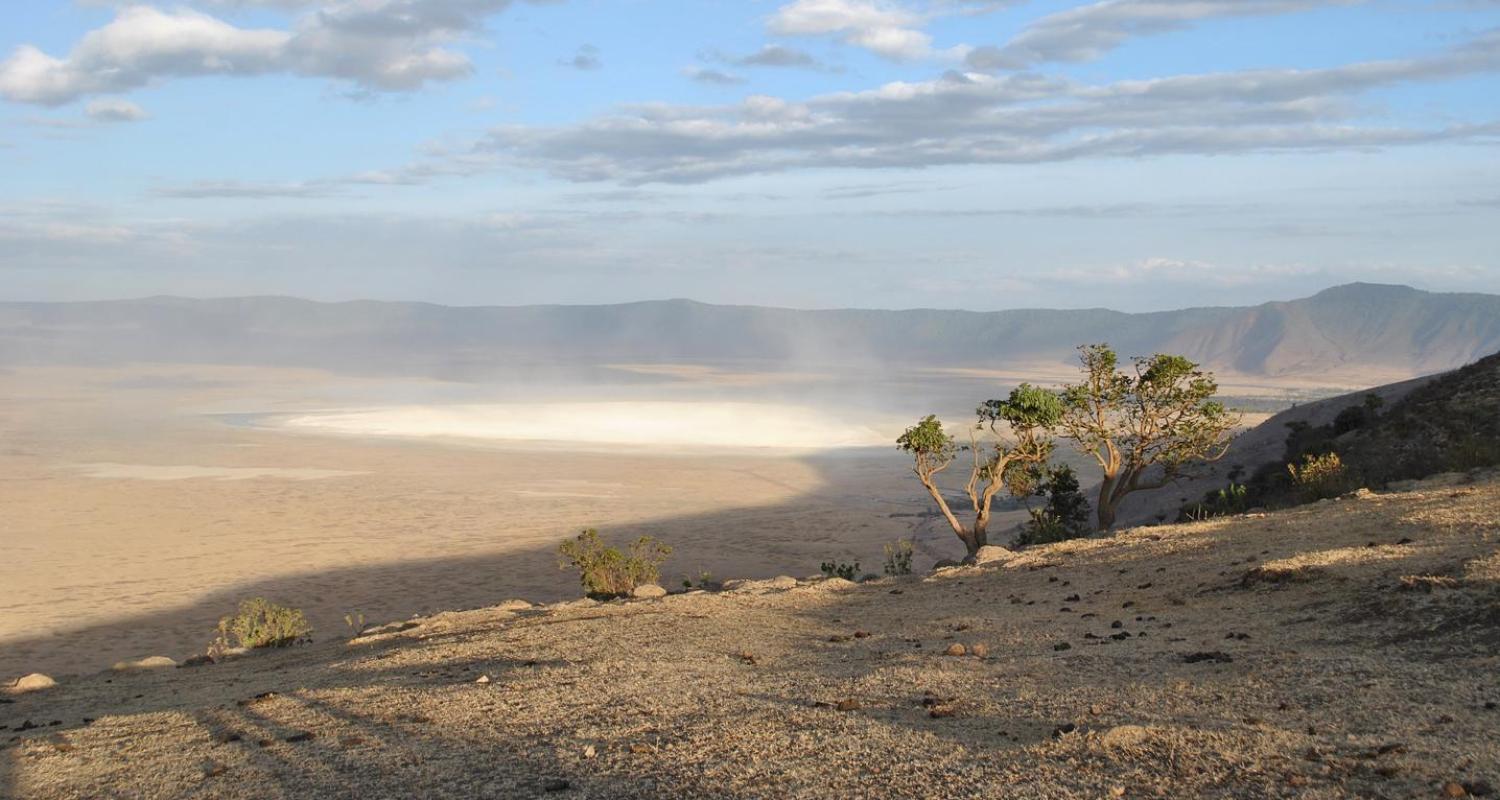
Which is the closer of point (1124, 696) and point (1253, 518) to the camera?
point (1124, 696)

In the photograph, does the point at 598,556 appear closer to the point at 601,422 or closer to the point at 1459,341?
the point at 601,422

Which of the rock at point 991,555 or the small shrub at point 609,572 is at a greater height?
the rock at point 991,555

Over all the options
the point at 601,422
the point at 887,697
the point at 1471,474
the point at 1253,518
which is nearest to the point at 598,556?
the point at 1253,518

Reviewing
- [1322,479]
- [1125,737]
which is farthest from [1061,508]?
[1125,737]

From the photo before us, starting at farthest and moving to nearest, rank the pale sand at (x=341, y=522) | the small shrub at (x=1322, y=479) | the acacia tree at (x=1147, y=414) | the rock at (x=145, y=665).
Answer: the pale sand at (x=341, y=522), the acacia tree at (x=1147, y=414), the small shrub at (x=1322, y=479), the rock at (x=145, y=665)

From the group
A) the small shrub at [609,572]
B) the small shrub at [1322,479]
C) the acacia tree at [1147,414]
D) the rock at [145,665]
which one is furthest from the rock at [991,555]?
the rock at [145,665]

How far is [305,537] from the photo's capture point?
1280 inches

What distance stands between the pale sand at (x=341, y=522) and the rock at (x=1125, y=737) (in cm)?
1609

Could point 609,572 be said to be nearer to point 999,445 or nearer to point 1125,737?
point 999,445

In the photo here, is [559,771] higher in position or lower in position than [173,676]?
higher

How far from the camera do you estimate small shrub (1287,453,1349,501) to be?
18.4 meters

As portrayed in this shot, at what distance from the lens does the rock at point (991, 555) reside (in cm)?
1589

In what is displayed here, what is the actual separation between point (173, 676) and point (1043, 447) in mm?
13461

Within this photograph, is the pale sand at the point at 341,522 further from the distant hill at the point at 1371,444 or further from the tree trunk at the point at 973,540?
the tree trunk at the point at 973,540
